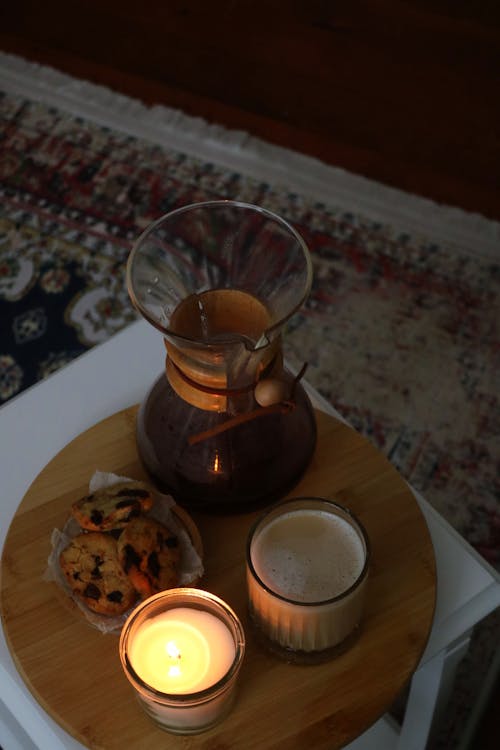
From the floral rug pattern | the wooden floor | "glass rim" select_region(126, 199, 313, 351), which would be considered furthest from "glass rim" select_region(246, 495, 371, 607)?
the wooden floor

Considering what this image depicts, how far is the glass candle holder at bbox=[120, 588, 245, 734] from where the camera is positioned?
0.57 meters

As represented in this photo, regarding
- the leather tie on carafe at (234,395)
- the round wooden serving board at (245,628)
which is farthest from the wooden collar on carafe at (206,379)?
the round wooden serving board at (245,628)

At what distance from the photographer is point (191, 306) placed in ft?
2.16

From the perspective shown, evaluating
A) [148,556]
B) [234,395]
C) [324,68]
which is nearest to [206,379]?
[234,395]

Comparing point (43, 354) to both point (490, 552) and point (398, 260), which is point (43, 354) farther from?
point (490, 552)

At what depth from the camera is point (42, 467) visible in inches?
31.0

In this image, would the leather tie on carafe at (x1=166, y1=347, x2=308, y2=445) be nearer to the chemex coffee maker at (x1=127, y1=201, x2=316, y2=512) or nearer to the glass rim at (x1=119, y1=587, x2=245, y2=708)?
the chemex coffee maker at (x1=127, y1=201, x2=316, y2=512)

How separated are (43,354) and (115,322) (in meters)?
0.11

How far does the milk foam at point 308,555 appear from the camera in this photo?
1.98 feet

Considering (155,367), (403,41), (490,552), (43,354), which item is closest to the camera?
(155,367)

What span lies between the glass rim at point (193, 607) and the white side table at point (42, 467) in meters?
0.13

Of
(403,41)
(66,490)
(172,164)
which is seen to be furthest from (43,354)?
(403,41)

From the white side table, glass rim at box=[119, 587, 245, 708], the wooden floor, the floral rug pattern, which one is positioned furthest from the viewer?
the wooden floor

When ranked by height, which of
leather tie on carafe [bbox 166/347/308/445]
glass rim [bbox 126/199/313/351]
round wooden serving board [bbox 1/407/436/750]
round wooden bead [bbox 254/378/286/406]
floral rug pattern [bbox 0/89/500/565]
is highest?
glass rim [bbox 126/199/313/351]
